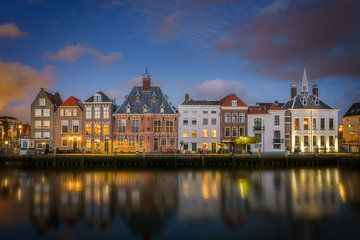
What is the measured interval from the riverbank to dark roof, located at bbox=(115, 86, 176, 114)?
12115 mm

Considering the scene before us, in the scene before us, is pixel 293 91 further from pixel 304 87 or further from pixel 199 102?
pixel 199 102

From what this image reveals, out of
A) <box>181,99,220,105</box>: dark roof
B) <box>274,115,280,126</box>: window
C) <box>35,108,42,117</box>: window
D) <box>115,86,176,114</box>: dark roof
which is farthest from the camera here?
<box>35,108,42,117</box>: window

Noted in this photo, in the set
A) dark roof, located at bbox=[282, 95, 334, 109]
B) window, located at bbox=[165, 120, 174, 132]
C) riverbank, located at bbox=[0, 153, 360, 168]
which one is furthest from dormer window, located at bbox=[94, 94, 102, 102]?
dark roof, located at bbox=[282, 95, 334, 109]

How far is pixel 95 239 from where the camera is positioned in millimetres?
19984

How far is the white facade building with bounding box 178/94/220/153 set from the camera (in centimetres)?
6131

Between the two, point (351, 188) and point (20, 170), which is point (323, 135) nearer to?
point (351, 188)

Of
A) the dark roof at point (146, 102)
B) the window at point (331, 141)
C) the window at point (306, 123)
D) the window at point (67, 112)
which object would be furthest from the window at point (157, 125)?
the window at point (331, 141)

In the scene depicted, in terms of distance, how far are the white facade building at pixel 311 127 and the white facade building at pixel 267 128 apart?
1.49m

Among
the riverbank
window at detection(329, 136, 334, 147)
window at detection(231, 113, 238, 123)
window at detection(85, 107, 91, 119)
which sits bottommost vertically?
the riverbank

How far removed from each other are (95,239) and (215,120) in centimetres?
4353

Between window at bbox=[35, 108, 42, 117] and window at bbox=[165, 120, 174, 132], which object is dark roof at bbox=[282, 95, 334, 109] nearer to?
window at bbox=[165, 120, 174, 132]

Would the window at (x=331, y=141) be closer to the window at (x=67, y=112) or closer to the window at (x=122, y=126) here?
the window at (x=122, y=126)

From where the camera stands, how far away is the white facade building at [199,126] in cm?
6131

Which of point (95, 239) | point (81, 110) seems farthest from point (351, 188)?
point (81, 110)
